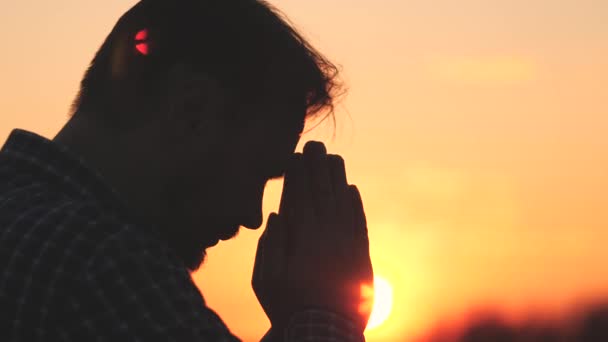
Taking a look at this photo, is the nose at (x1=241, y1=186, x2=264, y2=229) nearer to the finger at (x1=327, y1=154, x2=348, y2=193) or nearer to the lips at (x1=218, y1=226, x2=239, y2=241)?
the lips at (x1=218, y1=226, x2=239, y2=241)

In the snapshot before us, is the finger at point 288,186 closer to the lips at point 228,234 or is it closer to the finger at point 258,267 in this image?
the finger at point 258,267

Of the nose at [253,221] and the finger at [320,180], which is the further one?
the nose at [253,221]

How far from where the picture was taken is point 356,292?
9.67 feet

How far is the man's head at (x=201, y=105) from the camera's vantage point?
3053 mm

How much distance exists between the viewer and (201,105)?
310 centimetres

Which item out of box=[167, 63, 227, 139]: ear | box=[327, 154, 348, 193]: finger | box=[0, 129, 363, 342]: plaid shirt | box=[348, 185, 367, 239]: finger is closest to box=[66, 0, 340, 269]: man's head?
box=[167, 63, 227, 139]: ear

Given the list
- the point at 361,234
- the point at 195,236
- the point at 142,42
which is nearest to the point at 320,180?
the point at 361,234

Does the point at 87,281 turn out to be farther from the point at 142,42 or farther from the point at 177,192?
the point at 142,42

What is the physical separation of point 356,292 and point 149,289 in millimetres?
700

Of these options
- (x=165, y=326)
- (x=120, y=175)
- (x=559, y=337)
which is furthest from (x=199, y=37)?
(x=559, y=337)

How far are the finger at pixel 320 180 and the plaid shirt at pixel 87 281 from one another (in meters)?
0.71

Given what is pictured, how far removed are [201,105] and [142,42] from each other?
0.95ft

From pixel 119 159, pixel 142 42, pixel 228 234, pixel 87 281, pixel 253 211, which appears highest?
pixel 142 42

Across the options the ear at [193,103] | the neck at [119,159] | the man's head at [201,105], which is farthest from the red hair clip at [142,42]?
the neck at [119,159]
